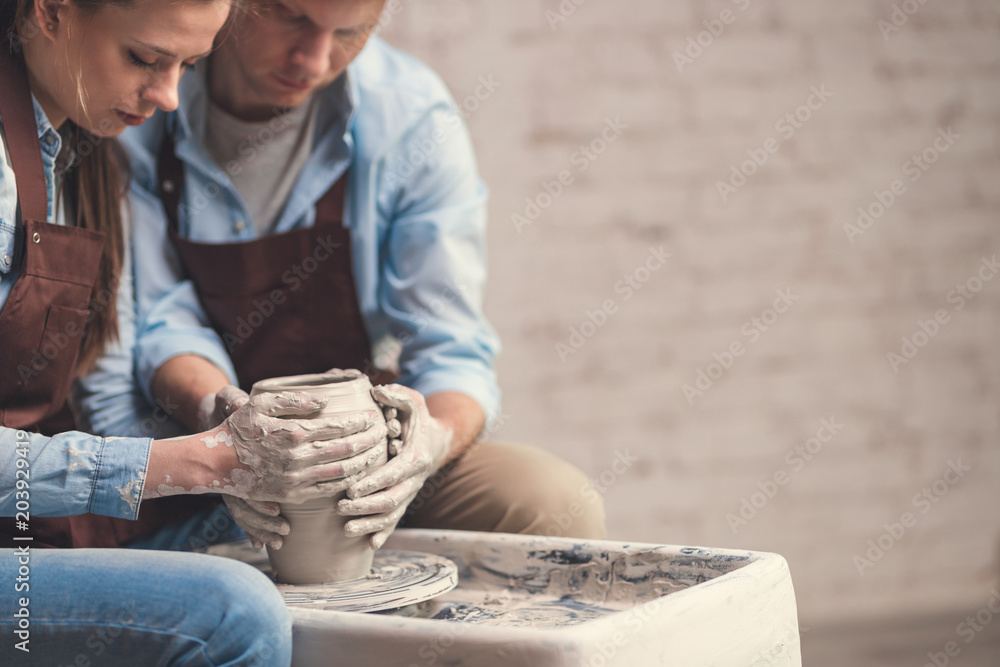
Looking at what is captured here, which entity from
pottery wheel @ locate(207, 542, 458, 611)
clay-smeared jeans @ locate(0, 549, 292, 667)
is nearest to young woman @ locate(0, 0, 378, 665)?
clay-smeared jeans @ locate(0, 549, 292, 667)

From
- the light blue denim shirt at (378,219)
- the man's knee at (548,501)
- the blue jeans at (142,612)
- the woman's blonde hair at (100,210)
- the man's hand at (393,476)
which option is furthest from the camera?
the light blue denim shirt at (378,219)

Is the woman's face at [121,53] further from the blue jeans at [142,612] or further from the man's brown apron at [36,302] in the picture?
the blue jeans at [142,612]

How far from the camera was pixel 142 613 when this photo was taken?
816 mm

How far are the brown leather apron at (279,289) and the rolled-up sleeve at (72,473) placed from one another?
1.59 ft

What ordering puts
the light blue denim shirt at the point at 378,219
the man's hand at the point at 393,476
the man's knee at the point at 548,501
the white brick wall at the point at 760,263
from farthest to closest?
the white brick wall at the point at 760,263 → the light blue denim shirt at the point at 378,219 → the man's knee at the point at 548,501 → the man's hand at the point at 393,476

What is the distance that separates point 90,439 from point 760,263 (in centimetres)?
182

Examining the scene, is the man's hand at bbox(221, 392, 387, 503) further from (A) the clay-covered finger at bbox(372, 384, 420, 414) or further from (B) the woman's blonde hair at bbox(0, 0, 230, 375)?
(B) the woman's blonde hair at bbox(0, 0, 230, 375)

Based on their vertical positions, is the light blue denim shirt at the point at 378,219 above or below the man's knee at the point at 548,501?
above

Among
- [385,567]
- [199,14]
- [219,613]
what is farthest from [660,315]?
[219,613]

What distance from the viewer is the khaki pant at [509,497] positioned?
1.27 meters

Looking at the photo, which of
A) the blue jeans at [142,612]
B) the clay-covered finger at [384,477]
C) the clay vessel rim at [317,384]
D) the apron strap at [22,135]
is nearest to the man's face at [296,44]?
the apron strap at [22,135]

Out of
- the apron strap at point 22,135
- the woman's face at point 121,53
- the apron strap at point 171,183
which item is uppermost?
the woman's face at point 121,53

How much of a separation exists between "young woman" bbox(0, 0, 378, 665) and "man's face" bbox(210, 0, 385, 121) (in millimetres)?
217

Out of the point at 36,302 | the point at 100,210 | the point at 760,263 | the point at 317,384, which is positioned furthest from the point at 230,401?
the point at 760,263
